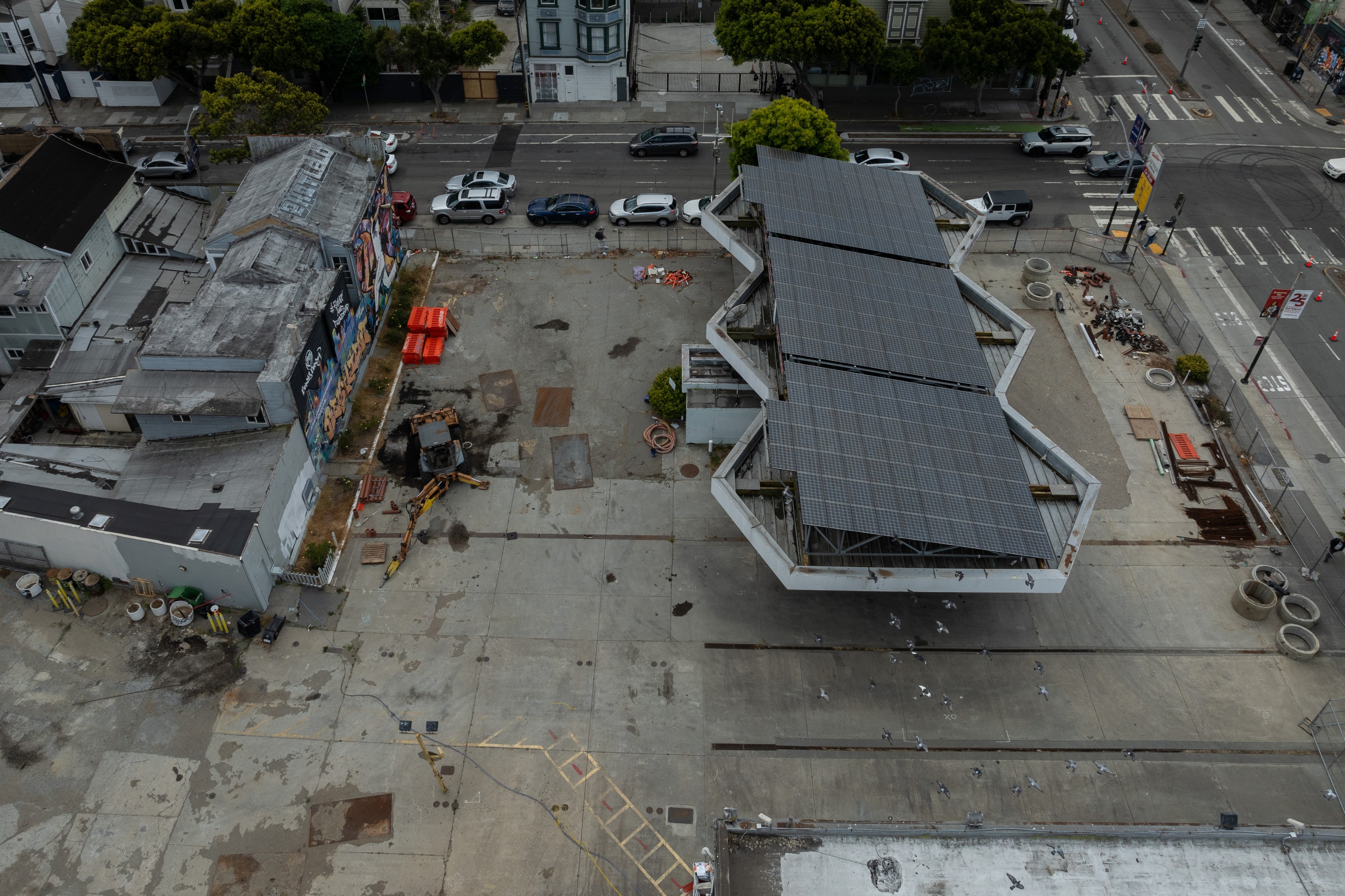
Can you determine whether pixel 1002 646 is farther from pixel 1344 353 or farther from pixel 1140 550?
pixel 1344 353

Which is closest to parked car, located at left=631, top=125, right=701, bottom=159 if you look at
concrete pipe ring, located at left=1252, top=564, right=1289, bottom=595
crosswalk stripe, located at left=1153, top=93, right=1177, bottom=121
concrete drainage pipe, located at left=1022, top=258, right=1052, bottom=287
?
concrete drainage pipe, located at left=1022, top=258, right=1052, bottom=287

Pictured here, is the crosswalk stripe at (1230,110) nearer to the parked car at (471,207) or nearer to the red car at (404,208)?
the parked car at (471,207)

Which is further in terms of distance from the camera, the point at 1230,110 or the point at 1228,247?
the point at 1230,110

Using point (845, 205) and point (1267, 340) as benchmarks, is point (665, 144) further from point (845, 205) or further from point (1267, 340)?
point (1267, 340)

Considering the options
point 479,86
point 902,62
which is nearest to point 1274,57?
point 902,62

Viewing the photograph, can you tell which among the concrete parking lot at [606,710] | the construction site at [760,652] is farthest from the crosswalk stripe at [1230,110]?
the concrete parking lot at [606,710]

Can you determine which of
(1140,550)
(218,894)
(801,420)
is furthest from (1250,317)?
(218,894)
